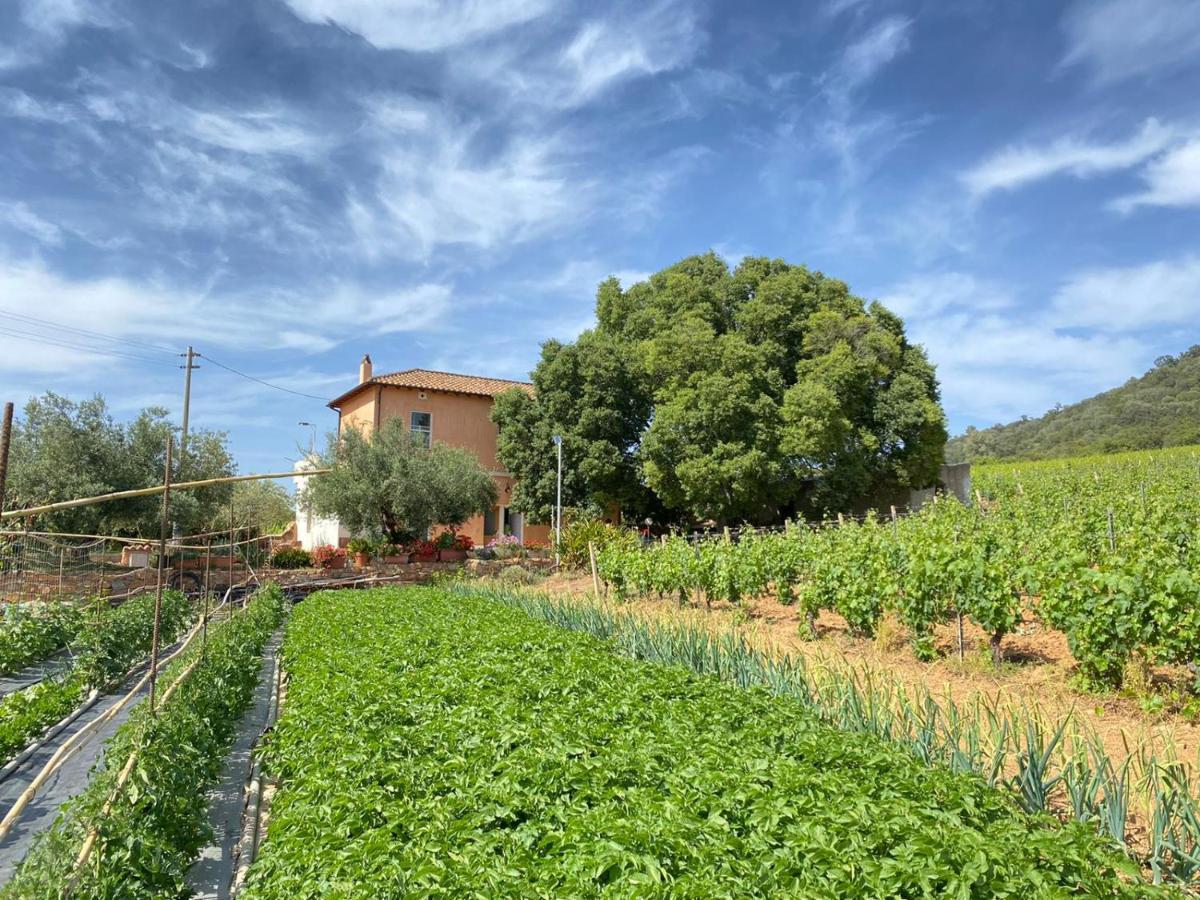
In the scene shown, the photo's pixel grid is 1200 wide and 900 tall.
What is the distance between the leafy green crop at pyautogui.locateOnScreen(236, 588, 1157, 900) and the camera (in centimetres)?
262

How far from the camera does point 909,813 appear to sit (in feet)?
9.68

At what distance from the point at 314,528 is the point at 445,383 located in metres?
8.59

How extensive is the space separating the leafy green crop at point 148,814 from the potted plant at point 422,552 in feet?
51.6

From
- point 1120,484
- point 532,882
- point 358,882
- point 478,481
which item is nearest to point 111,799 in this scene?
point 358,882

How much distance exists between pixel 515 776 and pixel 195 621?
14.8m

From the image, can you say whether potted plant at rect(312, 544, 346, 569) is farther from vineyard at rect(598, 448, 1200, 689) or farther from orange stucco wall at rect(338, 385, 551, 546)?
vineyard at rect(598, 448, 1200, 689)

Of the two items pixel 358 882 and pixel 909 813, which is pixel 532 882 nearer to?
pixel 358 882

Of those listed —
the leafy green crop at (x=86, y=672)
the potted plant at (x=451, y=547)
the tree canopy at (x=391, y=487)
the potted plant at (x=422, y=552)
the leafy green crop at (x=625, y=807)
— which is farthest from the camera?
the potted plant at (x=451, y=547)

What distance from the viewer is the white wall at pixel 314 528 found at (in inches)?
984

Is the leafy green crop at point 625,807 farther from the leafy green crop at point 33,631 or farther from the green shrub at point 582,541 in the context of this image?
the green shrub at point 582,541

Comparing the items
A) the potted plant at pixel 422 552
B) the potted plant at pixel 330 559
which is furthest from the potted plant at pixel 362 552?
the potted plant at pixel 422 552

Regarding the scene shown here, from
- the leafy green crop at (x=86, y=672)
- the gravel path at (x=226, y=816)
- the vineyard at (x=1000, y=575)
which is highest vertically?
the vineyard at (x=1000, y=575)

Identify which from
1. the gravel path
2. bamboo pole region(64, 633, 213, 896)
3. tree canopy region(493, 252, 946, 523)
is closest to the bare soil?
the gravel path

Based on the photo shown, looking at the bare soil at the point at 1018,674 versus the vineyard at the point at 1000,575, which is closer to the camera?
the bare soil at the point at 1018,674
